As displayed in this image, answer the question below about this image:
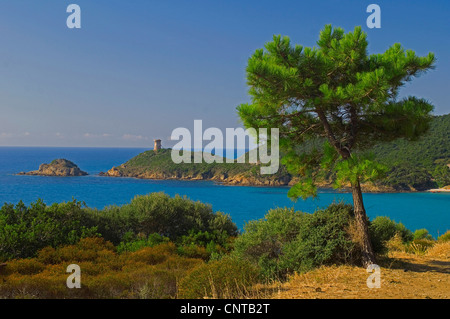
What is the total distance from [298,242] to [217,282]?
258cm

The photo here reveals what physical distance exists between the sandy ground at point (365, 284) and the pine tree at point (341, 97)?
2.56 feet

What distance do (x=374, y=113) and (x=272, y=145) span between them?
7.81 feet

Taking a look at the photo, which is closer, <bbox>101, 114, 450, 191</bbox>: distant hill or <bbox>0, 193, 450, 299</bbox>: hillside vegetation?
<bbox>0, 193, 450, 299</bbox>: hillside vegetation

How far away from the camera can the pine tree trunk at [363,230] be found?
7226 millimetres

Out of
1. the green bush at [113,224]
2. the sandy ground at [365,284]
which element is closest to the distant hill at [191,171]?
the green bush at [113,224]

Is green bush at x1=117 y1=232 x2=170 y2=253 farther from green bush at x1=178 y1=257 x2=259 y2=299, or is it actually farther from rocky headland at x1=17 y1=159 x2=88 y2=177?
rocky headland at x1=17 y1=159 x2=88 y2=177

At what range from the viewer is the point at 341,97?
6.83m

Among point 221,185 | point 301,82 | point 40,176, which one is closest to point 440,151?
point 221,185

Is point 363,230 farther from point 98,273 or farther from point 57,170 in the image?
point 57,170

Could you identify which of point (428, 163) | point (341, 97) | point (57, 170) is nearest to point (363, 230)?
point (341, 97)

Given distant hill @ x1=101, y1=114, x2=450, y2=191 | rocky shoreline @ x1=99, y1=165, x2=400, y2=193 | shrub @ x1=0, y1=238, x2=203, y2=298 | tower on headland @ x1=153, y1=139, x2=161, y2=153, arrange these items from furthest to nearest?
tower on headland @ x1=153, y1=139, x2=161, y2=153 < rocky shoreline @ x1=99, y1=165, x2=400, y2=193 < distant hill @ x1=101, y1=114, x2=450, y2=191 < shrub @ x1=0, y1=238, x2=203, y2=298

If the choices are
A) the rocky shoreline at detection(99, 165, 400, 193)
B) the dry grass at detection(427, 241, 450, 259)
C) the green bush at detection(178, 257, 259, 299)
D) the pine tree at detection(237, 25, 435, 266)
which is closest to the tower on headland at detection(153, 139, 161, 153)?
the rocky shoreline at detection(99, 165, 400, 193)

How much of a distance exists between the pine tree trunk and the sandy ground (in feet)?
1.08

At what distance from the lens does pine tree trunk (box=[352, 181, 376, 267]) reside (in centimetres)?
723
